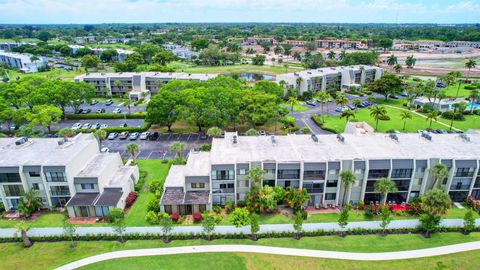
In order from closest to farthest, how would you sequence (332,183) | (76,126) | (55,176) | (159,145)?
(55,176), (332,183), (159,145), (76,126)

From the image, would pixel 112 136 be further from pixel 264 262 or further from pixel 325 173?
pixel 264 262

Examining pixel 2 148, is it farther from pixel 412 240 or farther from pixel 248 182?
pixel 412 240

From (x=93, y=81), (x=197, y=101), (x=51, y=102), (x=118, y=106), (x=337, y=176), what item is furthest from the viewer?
(x=93, y=81)

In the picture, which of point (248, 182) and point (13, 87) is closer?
point (248, 182)

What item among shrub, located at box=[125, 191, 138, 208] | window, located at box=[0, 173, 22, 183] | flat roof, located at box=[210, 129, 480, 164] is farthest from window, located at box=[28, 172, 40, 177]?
flat roof, located at box=[210, 129, 480, 164]

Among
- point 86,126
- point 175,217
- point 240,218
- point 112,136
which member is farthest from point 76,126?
point 240,218

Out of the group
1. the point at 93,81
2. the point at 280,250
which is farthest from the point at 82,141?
the point at 93,81
